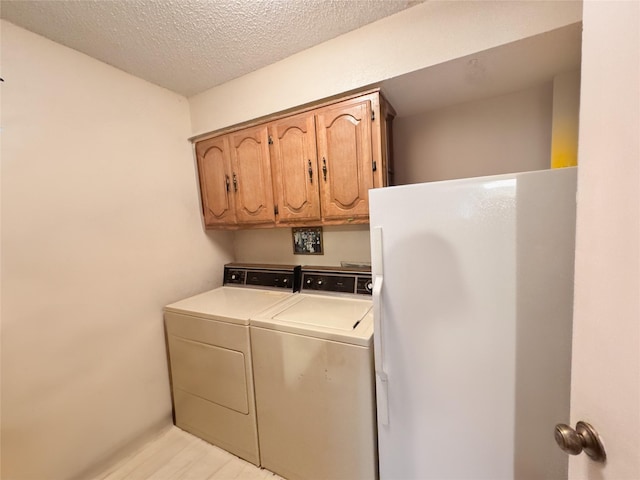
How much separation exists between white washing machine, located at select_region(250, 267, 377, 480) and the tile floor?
6.2 inches

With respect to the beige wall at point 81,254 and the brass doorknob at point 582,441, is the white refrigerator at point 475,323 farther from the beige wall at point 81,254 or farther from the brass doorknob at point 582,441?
the beige wall at point 81,254

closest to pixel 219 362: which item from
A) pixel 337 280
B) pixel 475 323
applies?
pixel 337 280

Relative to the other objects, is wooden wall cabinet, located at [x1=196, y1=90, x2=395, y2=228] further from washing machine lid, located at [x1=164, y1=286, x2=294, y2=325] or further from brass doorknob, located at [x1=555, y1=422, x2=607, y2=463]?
brass doorknob, located at [x1=555, y1=422, x2=607, y2=463]

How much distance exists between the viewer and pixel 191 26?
4.35ft

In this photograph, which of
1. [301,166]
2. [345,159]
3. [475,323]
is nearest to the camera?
[475,323]

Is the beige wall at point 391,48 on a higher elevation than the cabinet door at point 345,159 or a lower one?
higher

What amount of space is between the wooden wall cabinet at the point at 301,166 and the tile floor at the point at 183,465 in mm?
1558

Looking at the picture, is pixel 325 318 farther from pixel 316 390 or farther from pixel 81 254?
pixel 81 254

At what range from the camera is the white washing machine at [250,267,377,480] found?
1238mm

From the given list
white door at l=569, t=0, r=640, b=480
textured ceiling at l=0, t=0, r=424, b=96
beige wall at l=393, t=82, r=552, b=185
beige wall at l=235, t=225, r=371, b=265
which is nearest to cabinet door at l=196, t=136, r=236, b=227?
beige wall at l=235, t=225, r=371, b=265

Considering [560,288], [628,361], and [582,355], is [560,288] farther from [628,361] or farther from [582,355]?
[628,361]

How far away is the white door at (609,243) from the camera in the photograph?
442 mm

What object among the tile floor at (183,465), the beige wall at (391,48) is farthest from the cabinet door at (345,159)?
the tile floor at (183,465)

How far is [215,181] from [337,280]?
4.14ft
